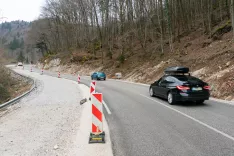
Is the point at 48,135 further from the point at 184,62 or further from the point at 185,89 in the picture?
the point at 184,62

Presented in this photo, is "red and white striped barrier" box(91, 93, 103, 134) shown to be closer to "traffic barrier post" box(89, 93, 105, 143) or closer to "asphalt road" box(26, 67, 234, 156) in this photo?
"traffic barrier post" box(89, 93, 105, 143)

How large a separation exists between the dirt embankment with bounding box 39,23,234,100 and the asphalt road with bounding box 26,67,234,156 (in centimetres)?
504

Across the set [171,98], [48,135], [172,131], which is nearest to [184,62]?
[171,98]

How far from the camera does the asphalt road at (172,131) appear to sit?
208 inches

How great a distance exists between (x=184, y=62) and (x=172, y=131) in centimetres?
1826

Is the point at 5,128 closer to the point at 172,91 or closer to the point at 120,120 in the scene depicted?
the point at 120,120

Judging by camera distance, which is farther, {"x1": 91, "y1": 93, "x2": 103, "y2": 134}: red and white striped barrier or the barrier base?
{"x1": 91, "y1": 93, "x2": 103, "y2": 134}: red and white striped barrier

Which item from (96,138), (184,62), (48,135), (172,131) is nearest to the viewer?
(96,138)

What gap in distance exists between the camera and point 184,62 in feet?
78.4

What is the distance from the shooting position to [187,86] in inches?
432

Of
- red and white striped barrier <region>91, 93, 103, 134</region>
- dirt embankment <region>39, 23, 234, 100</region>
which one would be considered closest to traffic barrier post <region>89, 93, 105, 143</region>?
red and white striped barrier <region>91, 93, 103, 134</region>

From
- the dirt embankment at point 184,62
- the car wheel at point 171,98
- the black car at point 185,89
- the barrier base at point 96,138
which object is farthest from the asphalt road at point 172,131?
the dirt embankment at point 184,62

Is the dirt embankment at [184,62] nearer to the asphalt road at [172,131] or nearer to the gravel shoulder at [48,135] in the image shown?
the asphalt road at [172,131]

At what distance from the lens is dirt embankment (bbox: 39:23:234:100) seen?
15.5 meters
